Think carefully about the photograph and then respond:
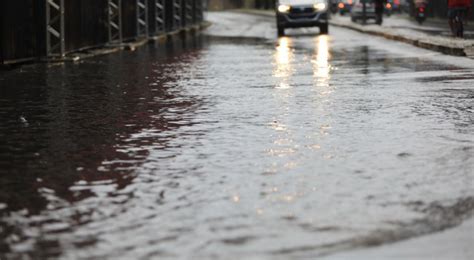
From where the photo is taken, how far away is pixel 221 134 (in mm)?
10195

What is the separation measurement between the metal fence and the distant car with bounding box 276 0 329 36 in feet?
17.6

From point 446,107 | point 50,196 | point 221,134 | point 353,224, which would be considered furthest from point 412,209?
point 446,107

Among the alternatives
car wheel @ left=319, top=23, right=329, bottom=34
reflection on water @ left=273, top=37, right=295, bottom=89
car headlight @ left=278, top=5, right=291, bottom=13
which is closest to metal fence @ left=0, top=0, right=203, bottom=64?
reflection on water @ left=273, top=37, right=295, bottom=89

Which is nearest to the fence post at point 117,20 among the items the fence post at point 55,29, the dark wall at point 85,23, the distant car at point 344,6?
the dark wall at point 85,23

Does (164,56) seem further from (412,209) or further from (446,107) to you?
(412,209)

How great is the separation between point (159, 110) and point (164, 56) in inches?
525

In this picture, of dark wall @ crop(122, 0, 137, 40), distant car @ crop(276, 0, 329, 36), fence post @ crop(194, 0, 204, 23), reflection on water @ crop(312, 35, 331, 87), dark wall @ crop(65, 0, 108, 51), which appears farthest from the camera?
fence post @ crop(194, 0, 204, 23)

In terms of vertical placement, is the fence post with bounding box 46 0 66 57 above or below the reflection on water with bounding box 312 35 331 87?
above

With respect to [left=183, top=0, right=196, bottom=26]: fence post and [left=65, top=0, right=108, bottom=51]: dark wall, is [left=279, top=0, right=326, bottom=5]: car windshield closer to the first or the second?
[left=183, top=0, right=196, bottom=26]: fence post

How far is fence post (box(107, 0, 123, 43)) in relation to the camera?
29441 mm

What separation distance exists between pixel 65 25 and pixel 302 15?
1894 centimetres

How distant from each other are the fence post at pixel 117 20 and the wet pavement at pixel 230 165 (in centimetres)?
1253

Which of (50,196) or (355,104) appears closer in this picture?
(50,196)

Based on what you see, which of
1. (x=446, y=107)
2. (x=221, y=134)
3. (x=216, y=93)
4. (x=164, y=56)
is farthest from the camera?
(x=164, y=56)
